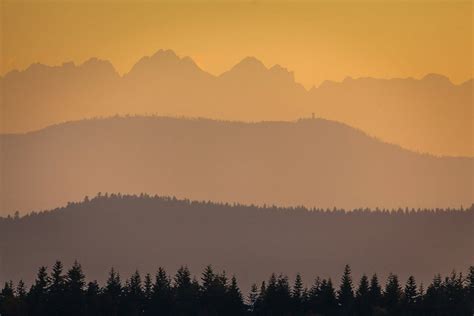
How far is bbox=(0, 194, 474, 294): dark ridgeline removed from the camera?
19000cm

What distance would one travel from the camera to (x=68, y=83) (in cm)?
18250

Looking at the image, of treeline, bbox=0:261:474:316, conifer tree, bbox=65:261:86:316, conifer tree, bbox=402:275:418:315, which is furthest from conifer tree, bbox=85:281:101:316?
conifer tree, bbox=402:275:418:315

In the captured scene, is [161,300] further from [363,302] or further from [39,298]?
[363,302]

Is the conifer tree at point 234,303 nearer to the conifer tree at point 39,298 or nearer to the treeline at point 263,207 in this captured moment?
the conifer tree at point 39,298

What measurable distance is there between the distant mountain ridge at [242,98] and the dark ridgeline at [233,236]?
11.0m

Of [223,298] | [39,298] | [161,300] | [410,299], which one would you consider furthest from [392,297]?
[39,298]

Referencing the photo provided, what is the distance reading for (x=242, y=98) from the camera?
192 meters

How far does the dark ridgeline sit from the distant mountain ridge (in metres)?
11.0

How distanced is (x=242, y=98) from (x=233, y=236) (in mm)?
17276

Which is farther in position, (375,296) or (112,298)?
(375,296)

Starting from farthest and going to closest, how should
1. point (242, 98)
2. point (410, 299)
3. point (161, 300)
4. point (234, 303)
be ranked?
point (242, 98) < point (410, 299) < point (161, 300) < point (234, 303)

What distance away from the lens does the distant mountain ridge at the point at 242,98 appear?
17462 centimetres

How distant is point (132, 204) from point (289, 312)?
294ft

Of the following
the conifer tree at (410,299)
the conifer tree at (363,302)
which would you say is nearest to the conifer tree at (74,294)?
the conifer tree at (363,302)
